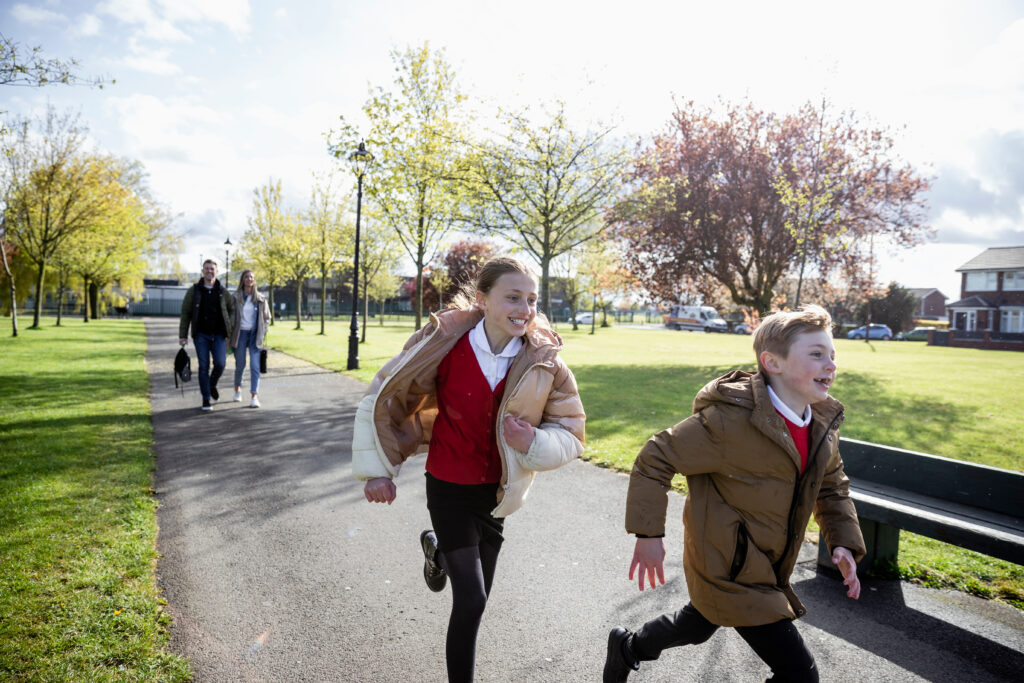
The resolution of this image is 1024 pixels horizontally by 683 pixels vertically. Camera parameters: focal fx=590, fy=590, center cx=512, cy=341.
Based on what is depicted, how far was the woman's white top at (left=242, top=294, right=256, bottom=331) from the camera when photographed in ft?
30.8

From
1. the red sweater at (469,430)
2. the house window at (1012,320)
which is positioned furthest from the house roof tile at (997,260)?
the red sweater at (469,430)

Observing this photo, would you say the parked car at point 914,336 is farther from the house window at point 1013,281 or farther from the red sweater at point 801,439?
the red sweater at point 801,439

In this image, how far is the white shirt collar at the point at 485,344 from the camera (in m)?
2.63

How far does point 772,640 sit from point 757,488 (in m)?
0.53

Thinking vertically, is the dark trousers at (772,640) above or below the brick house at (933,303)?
below

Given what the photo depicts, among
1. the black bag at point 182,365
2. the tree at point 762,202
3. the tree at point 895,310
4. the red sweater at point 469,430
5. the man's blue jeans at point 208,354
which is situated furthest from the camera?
the tree at point 895,310

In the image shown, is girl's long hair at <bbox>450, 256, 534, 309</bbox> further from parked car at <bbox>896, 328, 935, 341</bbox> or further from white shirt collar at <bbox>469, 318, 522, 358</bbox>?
parked car at <bbox>896, 328, 935, 341</bbox>

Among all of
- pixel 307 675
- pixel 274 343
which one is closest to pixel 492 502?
pixel 307 675

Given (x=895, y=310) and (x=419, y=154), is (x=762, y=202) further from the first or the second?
(x=895, y=310)

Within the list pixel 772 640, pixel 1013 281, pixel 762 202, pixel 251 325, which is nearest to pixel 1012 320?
pixel 1013 281

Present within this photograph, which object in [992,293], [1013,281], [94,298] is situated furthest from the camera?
[992,293]

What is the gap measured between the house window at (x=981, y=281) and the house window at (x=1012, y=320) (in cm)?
301

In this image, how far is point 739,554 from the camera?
2.15 meters

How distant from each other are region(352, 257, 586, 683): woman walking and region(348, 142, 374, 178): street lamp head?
13.3 metres
